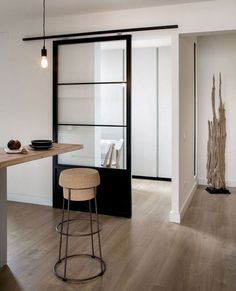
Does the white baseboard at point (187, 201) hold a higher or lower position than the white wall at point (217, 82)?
lower

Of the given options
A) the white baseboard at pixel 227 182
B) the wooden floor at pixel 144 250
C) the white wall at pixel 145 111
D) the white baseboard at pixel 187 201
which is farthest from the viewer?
the white wall at pixel 145 111

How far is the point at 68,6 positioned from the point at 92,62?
786 mm

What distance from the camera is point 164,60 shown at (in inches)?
252

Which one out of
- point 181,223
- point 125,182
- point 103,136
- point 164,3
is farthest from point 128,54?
point 181,223

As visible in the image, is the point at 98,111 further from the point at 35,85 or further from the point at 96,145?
the point at 35,85

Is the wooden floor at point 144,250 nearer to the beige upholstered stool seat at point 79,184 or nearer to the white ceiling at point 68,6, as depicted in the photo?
the beige upholstered stool seat at point 79,184

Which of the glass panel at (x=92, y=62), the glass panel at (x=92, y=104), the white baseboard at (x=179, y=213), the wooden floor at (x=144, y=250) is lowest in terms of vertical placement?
the wooden floor at (x=144, y=250)

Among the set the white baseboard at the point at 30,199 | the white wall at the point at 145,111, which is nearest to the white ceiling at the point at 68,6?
the white wall at the point at 145,111

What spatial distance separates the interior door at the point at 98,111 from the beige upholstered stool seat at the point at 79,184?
1.51 m

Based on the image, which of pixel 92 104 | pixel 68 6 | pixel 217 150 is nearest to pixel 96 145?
pixel 92 104

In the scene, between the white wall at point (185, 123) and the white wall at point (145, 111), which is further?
the white wall at point (145, 111)

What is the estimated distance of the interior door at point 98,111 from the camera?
4312 millimetres

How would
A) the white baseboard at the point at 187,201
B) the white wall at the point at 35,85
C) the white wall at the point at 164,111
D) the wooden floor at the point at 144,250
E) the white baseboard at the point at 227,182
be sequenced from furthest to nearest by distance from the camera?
the white wall at the point at 164,111 → the white baseboard at the point at 227,182 → the white baseboard at the point at 187,201 → the white wall at the point at 35,85 → the wooden floor at the point at 144,250

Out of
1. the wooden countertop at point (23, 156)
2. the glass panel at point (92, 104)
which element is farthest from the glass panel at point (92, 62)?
the wooden countertop at point (23, 156)
